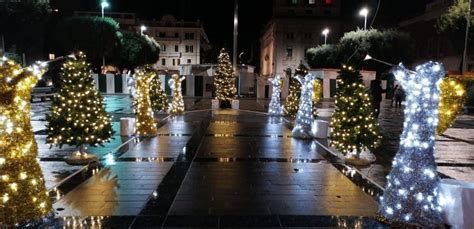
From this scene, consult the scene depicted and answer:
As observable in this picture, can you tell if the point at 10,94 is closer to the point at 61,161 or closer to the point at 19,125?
the point at 19,125

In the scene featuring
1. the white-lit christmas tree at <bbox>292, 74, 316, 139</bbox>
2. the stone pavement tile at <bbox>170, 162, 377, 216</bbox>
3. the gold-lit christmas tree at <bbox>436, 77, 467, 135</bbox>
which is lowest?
the stone pavement tile at <bbox>170, 162, 377, 216</bbox>

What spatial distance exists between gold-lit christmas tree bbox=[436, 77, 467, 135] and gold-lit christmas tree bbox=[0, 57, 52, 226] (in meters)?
5.14

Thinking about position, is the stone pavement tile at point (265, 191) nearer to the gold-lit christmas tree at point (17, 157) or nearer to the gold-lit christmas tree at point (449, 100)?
the gold-lit christmas tree at point (449, 100)

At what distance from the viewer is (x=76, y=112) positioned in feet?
31.5

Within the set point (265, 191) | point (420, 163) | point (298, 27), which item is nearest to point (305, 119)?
point (265, 191)

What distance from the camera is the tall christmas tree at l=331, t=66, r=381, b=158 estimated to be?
9773 millimetres

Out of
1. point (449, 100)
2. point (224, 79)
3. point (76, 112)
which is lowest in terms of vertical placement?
point (76, 112)

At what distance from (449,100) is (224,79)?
18759 millimetres

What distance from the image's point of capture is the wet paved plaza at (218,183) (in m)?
6.14

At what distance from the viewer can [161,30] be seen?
99.1 metres

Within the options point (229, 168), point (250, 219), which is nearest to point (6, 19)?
point (229, 168)

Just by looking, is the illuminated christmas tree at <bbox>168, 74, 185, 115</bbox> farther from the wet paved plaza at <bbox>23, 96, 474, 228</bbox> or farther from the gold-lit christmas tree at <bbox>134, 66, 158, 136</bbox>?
the wet paved plaza at <bbox>23, 96, 474, 228</bbox>

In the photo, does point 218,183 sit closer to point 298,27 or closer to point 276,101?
point 276,101

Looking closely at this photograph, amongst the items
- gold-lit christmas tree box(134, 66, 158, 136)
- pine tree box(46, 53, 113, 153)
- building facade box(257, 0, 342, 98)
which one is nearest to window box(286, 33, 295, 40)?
building facade box(257, 0, 342, 98)
